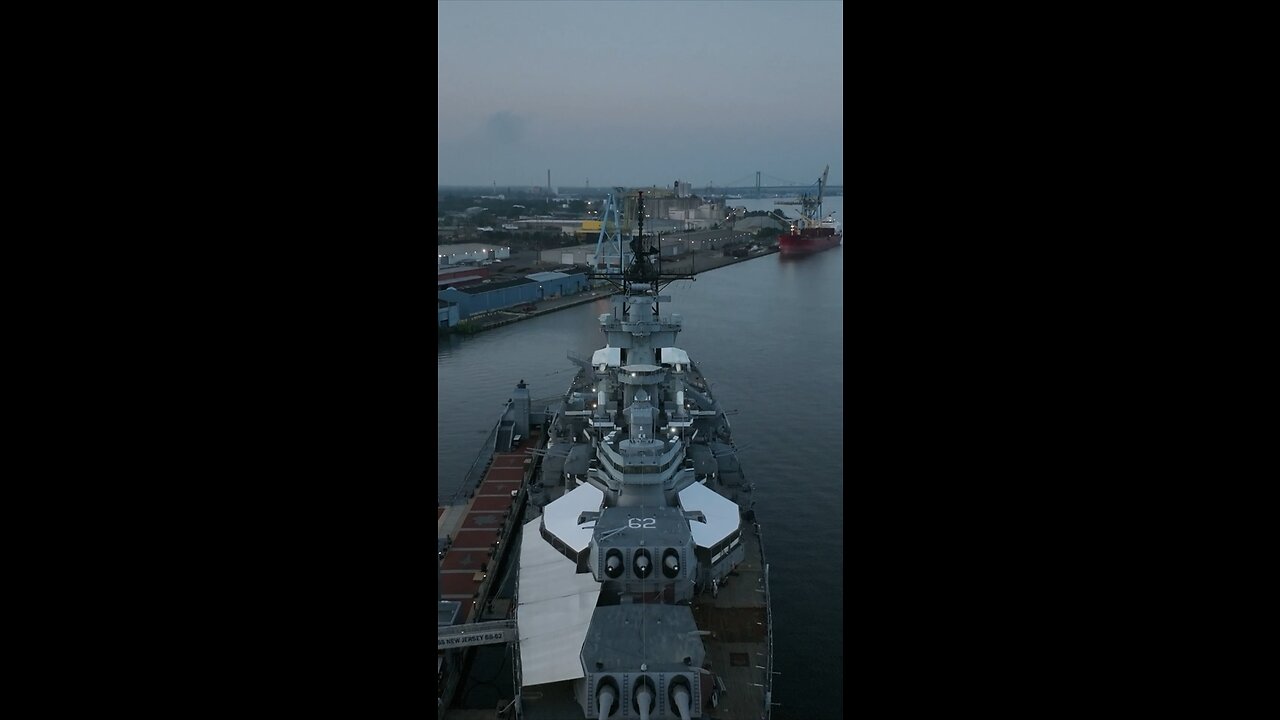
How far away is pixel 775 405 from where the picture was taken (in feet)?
76.0

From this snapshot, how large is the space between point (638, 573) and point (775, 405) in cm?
1369

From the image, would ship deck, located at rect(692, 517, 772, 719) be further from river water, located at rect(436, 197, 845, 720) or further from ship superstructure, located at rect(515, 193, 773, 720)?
river water, located at rect(436, 197, 845, 720)

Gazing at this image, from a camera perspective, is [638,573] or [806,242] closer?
[638,573]

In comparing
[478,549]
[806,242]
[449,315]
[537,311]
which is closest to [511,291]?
[537,311]

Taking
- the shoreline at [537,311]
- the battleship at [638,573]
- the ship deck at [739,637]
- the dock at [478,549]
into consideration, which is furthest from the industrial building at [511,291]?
the ship deck at [739,637]

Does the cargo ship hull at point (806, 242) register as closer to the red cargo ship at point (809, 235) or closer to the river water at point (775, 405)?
the red cargo ship at point (809, 235)

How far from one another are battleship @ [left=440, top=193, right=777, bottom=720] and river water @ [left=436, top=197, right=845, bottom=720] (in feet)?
5.19

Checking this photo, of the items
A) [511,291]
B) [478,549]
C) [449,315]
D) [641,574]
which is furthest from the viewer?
[511,291]

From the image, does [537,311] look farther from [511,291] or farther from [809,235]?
[809,235]

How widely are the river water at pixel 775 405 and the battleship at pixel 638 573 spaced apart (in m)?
1.58

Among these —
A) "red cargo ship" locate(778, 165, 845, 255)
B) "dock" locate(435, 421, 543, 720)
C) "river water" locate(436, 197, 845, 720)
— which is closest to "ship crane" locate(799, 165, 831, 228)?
"red cargo ship" locate(778, 165, 845, 255)
